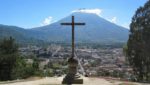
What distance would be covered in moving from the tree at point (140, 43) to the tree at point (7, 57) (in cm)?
1163

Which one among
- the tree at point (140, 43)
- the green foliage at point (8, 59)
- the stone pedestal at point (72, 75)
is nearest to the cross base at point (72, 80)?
the stone pedestal at point (72, 75)

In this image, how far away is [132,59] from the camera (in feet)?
101

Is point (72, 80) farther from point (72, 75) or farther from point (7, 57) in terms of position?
point (7, 57)

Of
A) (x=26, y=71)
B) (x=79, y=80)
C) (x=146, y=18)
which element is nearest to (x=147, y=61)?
(x=146, y=18)

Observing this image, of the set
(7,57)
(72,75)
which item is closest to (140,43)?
(72,75)

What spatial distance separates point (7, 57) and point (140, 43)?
13.2 metres

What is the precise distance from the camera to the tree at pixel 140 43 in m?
28.9

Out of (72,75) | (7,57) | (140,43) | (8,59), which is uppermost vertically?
(140,43)

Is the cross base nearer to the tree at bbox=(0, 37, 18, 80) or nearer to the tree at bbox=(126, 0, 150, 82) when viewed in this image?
the tree at bbox=(126, 0, 150, 82)

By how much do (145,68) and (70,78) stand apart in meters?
13.3

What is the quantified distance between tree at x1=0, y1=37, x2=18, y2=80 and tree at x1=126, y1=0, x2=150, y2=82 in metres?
11.6

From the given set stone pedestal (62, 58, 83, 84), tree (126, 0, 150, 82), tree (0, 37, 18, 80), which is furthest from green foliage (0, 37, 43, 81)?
stone pedestal (62, 58, 83, 84)

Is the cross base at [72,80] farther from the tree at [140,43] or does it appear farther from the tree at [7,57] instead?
the tree at [7,57]

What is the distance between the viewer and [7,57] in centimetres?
3491
